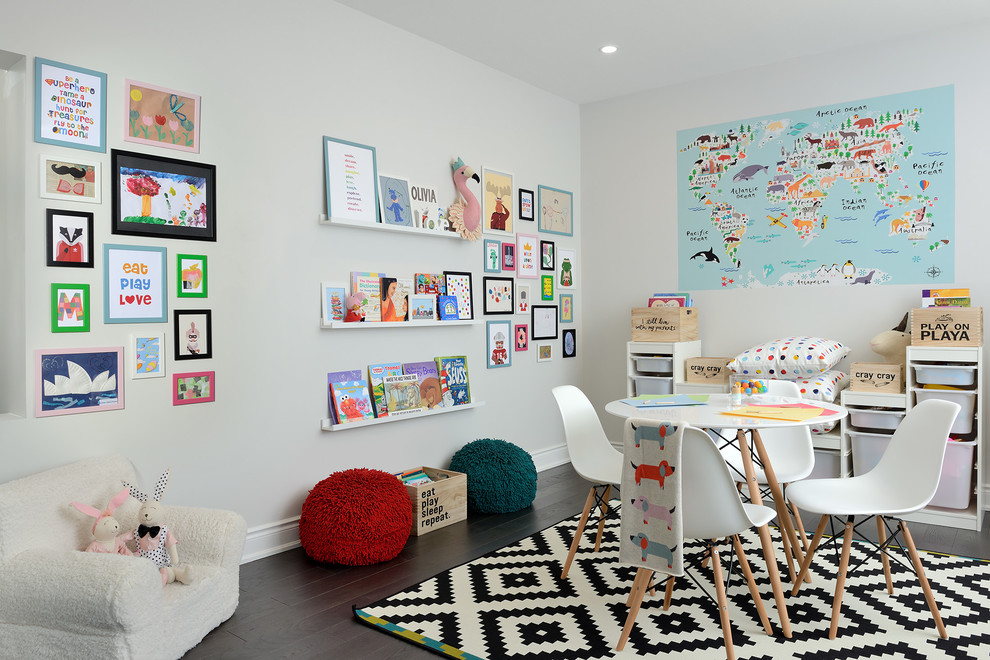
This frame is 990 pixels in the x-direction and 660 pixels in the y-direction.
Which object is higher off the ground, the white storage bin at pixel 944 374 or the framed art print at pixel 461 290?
the framed art print at pixel 461 290

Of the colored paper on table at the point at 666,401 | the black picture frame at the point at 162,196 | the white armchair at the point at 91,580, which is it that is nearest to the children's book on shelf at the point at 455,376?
the colored paper on table at the point at 666,401

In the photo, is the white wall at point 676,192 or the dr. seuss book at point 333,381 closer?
the dr. seuss book at point 333,381

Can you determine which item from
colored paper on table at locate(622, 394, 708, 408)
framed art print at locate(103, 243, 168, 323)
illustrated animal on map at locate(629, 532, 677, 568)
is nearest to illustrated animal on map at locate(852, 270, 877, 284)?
colored paper on table at locate(622, 394, 708, 408)

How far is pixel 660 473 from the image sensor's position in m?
2.23

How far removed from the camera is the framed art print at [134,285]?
273cm

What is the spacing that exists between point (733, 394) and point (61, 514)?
2.54 meters

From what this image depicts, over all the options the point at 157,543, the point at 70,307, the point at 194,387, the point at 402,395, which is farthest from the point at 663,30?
the point at 157,543

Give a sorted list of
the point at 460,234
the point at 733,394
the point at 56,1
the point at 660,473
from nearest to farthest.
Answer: the point at 660,473 → the point at 56,1 → the point at 733,394 → the point at 460,234

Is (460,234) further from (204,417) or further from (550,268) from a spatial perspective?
(204,417)

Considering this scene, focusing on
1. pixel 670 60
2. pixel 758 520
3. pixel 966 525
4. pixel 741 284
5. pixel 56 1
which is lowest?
pixel 966 525

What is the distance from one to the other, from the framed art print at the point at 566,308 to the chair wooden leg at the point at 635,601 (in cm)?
292

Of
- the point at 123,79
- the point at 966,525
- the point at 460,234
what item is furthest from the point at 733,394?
the point at 123,79

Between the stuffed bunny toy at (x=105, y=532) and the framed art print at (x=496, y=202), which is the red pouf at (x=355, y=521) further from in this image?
the framed art print at (x=496, y=202)

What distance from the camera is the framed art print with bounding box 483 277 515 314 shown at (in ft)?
14.8
